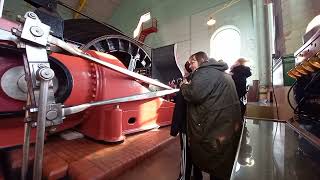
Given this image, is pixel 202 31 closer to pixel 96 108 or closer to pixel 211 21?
pixel 211 21

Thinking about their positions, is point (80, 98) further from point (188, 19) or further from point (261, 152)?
point (188, 19)

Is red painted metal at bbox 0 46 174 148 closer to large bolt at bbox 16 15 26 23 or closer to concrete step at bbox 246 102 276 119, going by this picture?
large bolt at bbox 16 15 26 23

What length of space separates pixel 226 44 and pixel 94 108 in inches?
270

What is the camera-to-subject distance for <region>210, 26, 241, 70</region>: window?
6920 millimetres

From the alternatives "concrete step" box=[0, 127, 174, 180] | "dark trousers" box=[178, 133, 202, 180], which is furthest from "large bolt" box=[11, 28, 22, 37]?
"dark trousers" box=[178, 133, 202, 180]

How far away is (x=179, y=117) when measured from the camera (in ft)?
5.85

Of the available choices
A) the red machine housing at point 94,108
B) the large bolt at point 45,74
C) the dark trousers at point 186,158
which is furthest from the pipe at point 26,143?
the dark trousers at point 186,158

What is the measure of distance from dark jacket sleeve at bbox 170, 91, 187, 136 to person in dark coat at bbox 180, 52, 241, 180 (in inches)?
4.9

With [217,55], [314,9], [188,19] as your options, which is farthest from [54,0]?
[188,19]

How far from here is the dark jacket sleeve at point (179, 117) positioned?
5.84 ft

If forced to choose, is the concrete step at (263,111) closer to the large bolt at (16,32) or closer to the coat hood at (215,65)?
the coat hood at (215,65)

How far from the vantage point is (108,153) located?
145 centimetres

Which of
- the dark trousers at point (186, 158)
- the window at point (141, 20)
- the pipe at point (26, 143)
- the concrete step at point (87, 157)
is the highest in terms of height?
the window at point (141, 20)

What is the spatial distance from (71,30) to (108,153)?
154 inches
